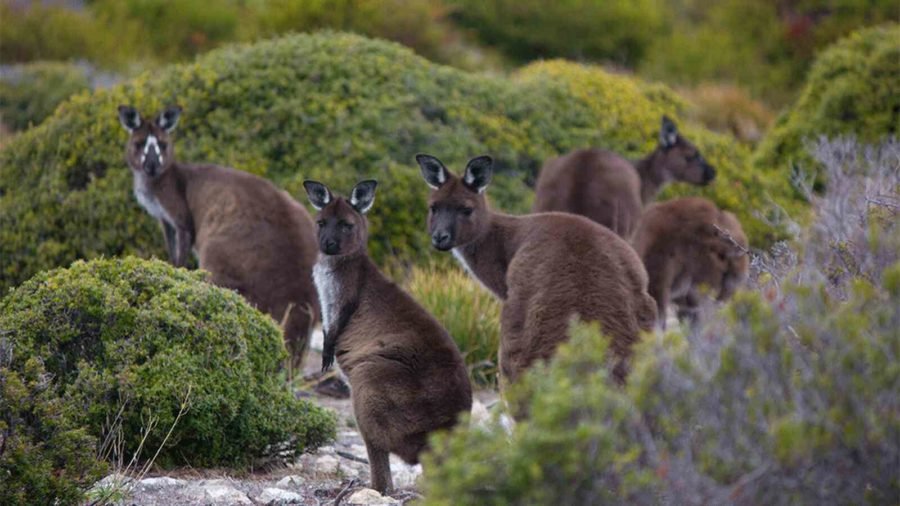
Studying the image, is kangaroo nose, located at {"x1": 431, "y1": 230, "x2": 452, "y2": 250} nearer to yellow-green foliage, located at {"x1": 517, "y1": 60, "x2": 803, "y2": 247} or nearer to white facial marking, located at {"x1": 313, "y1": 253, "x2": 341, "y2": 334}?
white facial marking, located at {"x1": 313, "y1": 253, "x2": 341, "y2": 334}

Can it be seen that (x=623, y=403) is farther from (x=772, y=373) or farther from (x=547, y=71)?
(x=547, y=71)

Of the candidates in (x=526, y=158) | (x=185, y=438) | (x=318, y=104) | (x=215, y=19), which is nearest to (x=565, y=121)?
(x=526, y=158)

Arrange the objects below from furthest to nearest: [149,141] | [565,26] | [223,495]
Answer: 1. [565,26]
2. [149,141]
3. [223,495]

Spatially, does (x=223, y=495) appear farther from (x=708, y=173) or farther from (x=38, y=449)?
(x=708, y=173)

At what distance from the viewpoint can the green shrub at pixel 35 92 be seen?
20.6 m

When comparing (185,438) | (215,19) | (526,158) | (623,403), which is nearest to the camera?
(623,403)

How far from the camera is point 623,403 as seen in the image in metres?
4.34

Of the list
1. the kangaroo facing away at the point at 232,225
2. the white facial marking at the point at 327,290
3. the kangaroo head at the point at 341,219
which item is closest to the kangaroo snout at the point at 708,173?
the kangaroo facing away at the point at 232,225

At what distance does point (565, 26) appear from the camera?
31.4 meters

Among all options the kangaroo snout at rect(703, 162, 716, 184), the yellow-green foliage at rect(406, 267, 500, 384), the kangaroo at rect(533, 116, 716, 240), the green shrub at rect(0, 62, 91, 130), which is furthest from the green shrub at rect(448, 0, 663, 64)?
the yellow-green foliage at rect(406, 267, 500, 384)

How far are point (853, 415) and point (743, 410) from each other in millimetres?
336

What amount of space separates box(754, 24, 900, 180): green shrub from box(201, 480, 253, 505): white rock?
427 inches

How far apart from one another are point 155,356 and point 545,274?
2.17 meters

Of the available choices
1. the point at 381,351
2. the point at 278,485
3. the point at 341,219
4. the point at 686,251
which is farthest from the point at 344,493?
the point at 686,251
